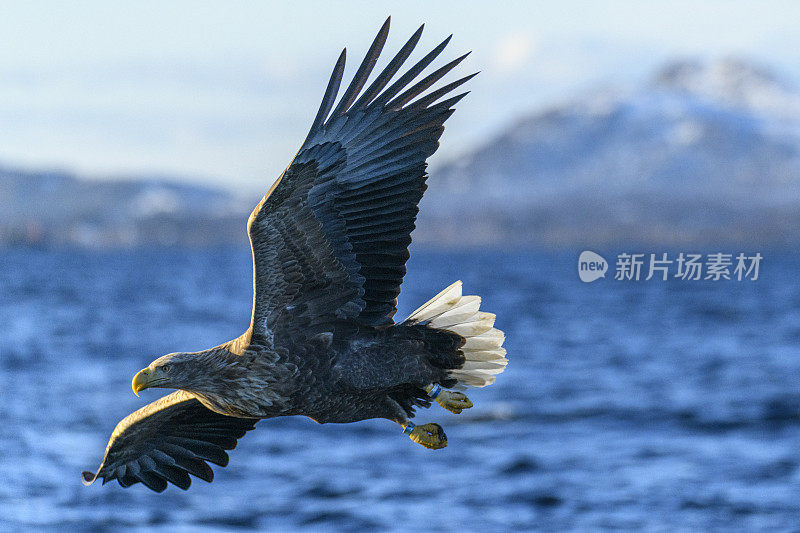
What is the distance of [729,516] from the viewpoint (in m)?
25.0

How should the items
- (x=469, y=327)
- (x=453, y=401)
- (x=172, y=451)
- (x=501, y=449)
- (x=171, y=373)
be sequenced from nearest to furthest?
A: 1. (x=171, y=373)
2. (x=453, y=401)
3. (x=469, y=327)
4. (x=172, y=451)
5. (x=501, y=449)

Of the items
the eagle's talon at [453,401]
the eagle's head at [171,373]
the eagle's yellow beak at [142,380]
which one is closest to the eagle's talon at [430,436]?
the eagle's talon at [453,401]

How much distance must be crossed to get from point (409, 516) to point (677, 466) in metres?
8.46

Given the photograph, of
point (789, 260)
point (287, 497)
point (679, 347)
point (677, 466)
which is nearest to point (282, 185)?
point (287, 497)

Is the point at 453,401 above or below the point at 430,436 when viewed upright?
above

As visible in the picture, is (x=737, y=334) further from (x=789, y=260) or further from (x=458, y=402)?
(x=789, y=260)

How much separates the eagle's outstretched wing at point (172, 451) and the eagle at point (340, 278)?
1472 millimetres

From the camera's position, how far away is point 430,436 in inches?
217

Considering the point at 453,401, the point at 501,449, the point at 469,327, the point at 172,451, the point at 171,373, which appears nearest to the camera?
the point at 171,373

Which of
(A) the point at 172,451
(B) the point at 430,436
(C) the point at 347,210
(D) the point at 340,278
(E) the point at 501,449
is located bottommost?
(B) the point at 430,436

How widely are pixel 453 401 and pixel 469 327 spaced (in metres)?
0.55

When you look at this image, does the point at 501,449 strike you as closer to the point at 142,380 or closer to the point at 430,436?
the point at 430,436

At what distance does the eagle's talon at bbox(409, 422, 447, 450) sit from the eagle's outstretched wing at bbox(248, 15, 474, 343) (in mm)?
628

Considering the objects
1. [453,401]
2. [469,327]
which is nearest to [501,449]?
[469,327]
